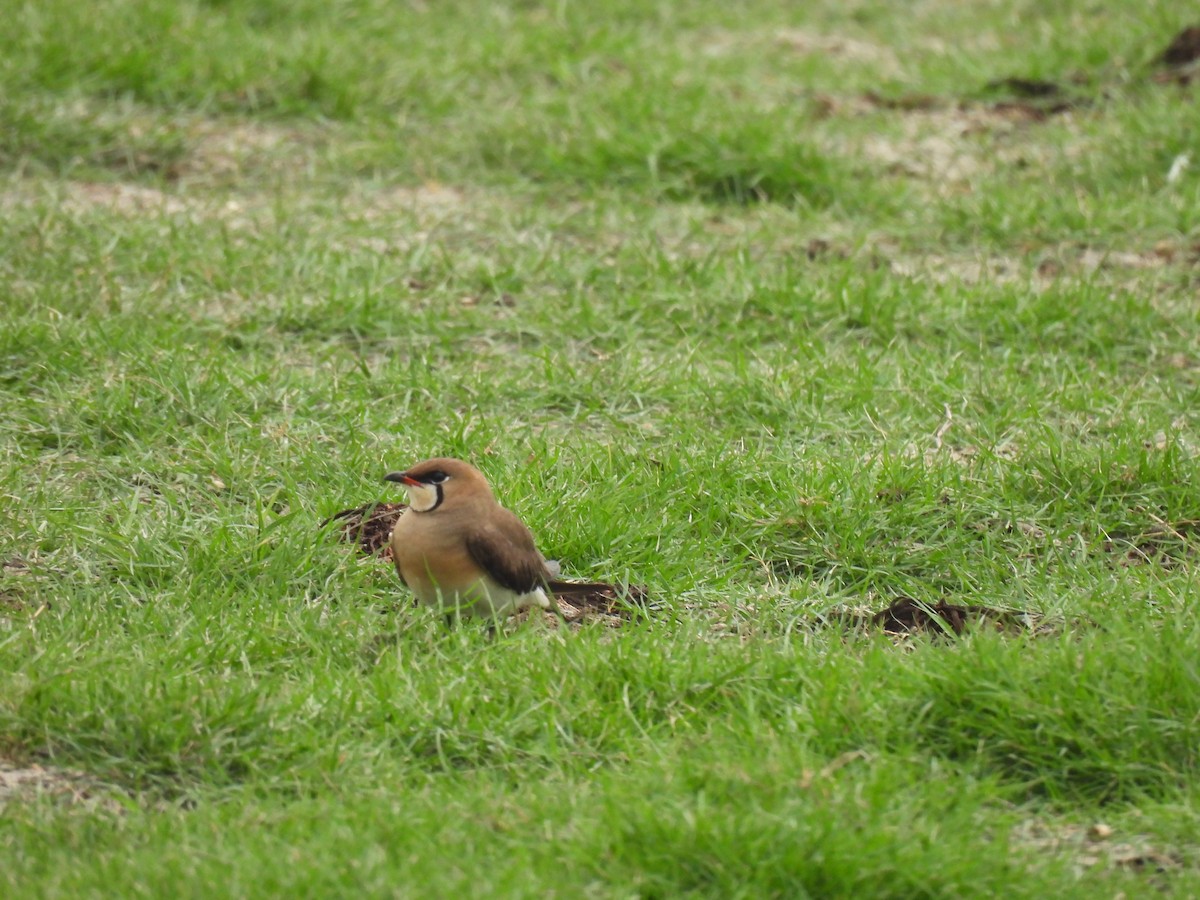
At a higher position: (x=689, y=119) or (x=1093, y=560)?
(x=689, y=119)

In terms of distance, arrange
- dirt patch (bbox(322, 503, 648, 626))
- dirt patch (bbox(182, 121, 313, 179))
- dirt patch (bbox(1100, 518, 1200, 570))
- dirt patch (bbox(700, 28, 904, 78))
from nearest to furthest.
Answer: dirt patch (bbox(322, 503, 648, 626)) < dirt patch (bbox(1100, 518, 1200, 570)) < dirt patch (bbox(182, 121, 313, 179)) < dirt patch (bbox(700, 28, 904, 78))

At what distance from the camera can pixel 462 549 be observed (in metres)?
4.53

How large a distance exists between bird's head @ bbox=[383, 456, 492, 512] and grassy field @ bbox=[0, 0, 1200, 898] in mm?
348

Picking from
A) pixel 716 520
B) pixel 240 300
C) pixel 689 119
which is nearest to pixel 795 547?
pixel 716 520

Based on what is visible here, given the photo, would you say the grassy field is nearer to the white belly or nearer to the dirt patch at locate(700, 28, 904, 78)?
the dirt patch at locate(700, 28, 904, 78)

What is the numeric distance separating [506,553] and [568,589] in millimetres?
369

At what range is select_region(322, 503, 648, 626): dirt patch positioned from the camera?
15.8 feet

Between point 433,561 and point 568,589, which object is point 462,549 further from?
point 568,589

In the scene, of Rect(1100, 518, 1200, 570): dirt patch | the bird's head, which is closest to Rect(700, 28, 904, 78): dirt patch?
Rect(1100, 518, 1200, 570): dirt patch

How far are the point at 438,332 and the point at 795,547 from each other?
6.70 ft

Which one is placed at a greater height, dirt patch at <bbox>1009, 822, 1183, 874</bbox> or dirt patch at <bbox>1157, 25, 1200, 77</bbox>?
dirt patch at <bbox>1157, 25, 1200, 77</bbox>

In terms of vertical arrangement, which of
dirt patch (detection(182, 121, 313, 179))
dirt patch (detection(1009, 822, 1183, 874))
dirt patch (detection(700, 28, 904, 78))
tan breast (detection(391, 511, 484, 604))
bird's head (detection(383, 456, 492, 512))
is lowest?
dirt patch (detection(1009, 822, 1183, 874))

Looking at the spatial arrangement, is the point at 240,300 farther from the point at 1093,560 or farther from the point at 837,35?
the point at 837,35

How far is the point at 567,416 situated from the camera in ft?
19.7
